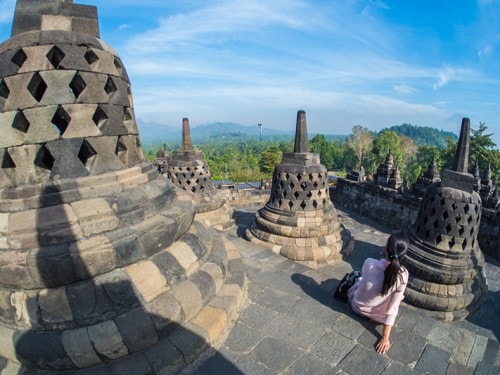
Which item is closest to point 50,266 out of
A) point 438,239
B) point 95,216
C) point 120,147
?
point 95,216

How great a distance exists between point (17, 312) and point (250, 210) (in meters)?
10.0

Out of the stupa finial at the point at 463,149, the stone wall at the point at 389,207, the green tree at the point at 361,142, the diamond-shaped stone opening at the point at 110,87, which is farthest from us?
the green tree at the point at 361,142

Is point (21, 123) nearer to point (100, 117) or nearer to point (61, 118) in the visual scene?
point (61, 118)

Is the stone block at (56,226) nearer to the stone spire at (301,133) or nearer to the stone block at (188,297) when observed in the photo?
the stone block at (188,297)

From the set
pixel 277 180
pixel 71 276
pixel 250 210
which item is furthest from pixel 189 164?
pixel 71 276

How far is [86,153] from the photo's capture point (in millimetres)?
2490

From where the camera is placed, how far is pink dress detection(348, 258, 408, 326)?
2.63 meters

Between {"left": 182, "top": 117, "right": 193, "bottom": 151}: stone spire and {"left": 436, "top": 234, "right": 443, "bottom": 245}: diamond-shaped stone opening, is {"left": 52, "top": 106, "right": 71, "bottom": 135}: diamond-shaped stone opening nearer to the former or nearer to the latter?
{"left": 182, "top": 117, "right": 193, "bottom": 151}: stone spire

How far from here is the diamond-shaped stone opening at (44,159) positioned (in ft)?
7.46

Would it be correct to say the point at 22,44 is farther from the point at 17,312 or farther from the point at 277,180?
the point at 277,180

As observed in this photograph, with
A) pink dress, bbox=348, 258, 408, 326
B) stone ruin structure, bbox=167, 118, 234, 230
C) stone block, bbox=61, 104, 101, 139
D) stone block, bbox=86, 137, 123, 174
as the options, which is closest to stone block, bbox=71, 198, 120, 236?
stone block, bbox=86, 137, 123, 174

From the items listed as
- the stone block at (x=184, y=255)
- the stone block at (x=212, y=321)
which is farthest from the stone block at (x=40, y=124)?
the stone block at (x=212, y=321)

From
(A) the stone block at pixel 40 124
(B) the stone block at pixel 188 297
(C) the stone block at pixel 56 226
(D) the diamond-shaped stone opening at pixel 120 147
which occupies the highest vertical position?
(A) the stone block at pixel 40 124

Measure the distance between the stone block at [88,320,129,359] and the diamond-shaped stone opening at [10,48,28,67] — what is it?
2184 millimetres
